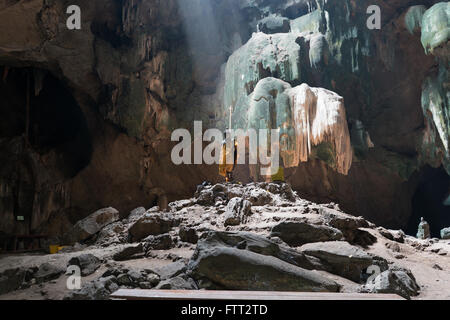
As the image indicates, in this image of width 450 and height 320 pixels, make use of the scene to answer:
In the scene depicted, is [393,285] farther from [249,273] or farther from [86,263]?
[86,263]

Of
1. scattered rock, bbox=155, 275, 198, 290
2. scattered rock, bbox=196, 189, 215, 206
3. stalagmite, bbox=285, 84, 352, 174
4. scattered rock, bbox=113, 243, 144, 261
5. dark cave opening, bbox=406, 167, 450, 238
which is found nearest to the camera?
scattered rock, bbox=155, 275, 198, 290

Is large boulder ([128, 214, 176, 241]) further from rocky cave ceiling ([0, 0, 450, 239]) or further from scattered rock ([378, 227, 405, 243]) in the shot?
rocky cave ceiling ([0, 0, 450, 239])

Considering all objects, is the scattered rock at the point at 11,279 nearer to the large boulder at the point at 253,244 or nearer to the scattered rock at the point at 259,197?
the large boulder at the point at 253,244

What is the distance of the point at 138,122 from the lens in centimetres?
1084

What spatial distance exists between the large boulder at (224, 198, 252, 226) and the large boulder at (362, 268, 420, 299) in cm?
266

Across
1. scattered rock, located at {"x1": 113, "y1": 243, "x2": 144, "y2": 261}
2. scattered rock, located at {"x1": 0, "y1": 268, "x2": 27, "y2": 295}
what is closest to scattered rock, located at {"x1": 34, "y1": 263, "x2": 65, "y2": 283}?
scattered rock, located at {"x1": 0, "y1": 268, "x2": 27, "y2": 295}

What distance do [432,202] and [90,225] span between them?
12.2 metres

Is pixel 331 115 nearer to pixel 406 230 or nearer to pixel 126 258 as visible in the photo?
pixel 126 258

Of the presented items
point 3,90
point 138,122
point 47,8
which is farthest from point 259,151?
point 3,90

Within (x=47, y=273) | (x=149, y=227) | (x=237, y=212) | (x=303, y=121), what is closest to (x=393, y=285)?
(x=237, y=212)

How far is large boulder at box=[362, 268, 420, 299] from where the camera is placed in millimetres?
3127

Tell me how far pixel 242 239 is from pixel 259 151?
16.8ft

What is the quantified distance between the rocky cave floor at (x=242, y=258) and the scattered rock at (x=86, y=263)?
0.01m

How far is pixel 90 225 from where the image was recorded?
294 inches
